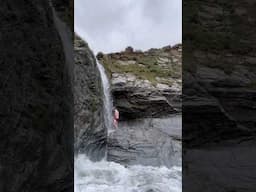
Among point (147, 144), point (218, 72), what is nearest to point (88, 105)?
point (147, 144)

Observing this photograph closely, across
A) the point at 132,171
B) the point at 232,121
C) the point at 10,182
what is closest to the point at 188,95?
the point at 232,121

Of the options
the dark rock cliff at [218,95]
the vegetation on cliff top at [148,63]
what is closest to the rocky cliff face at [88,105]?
the vegetation on cliff top at [148,63]

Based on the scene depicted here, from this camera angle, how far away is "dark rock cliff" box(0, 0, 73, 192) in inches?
36.1

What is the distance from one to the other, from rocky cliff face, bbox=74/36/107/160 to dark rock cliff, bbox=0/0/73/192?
2592mm

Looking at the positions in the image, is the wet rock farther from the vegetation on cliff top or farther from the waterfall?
the vegetation on cliff top

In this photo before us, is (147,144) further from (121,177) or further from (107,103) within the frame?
(121,177)

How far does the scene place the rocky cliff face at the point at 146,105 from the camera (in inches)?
179

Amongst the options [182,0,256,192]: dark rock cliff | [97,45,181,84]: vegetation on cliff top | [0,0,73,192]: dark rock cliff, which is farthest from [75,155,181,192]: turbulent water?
[97,45,181,84]: vegetation on cliff top

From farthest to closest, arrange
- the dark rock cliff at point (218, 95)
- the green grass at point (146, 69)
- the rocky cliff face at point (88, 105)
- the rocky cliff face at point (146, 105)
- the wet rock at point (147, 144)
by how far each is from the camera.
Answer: the green grass at point (146, 69) → the rocky cliff face at point (146, 105) → the wet rock at point (147, 144) → the rocky cliff face at point (88, 105) → the dark rock cliff at point (218, 95)

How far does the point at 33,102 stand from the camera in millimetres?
1047

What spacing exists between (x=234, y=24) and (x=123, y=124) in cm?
417

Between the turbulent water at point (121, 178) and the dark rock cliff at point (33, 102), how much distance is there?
185cm

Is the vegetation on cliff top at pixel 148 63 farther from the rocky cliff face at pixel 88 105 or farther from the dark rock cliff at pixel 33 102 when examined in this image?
the dark rock cliff at pixel 33 102

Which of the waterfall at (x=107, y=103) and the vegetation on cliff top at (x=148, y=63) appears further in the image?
the vegetation on cliff top at (x=148, y=63)
